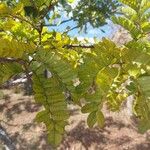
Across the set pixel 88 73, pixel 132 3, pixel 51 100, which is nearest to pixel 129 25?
pixel 132 3

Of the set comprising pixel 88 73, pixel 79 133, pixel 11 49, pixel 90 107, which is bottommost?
pixel 79 133

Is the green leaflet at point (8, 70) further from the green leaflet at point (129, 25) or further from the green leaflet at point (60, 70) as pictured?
the green leaflet at point (129, 25)

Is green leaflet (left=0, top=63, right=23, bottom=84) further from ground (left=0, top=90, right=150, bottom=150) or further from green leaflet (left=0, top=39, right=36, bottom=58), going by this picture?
ground (left=0, top=90, right=150, bottom=150)

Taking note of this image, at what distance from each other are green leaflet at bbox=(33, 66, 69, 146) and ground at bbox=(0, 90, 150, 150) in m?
9.85

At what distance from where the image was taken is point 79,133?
474 inches

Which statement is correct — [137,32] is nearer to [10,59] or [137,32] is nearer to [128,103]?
[10,59]

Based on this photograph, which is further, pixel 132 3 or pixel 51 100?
pixel 132 3

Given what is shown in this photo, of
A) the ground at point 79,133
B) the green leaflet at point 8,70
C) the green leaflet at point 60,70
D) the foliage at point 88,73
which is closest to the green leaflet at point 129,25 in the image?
the foliage at point 88,73

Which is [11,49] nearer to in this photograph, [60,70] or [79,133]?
[60,70]

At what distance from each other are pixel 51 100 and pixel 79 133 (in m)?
10.7

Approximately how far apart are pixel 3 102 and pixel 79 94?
13.1 metres

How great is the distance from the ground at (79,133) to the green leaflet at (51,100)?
9.85 m

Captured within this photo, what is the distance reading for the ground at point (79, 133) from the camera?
449 inches

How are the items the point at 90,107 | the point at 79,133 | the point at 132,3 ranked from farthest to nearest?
the point at 79,133
the point at 132,3
the point at 90,107
